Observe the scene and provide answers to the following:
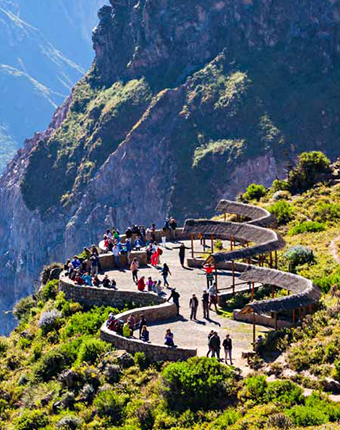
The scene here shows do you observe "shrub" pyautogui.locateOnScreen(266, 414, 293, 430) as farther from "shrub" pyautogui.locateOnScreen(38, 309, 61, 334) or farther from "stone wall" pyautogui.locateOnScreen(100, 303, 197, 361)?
"shrub" pyautogui.locateOnScreen(38, 309, 61, 334)

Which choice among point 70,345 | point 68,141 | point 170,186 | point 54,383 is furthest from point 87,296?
point 68,141

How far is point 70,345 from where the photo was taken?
128 feet

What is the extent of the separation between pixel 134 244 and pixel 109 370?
60.6 feet

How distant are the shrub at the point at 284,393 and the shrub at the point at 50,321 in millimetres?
15690

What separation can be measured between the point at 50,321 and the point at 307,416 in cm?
1850

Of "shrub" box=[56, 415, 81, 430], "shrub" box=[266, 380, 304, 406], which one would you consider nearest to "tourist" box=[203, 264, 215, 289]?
"shrub" box=[56, 415, 81, 430]

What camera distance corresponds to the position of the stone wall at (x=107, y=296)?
41625 mm

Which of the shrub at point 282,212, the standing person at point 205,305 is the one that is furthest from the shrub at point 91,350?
the shrub at point 282,212

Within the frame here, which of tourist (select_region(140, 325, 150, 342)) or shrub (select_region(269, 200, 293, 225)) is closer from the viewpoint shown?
tourist (select_region(140, 325, 150, 342))

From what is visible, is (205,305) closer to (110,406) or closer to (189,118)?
(110,406)

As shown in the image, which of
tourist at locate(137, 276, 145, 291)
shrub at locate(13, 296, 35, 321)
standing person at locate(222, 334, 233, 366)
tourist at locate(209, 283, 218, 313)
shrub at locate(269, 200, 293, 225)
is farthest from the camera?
shrub at locate(13, 296, 35, 321)

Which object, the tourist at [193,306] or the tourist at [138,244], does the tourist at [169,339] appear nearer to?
the tourist at [193,306]

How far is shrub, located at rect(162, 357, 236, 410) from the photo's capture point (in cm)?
3083

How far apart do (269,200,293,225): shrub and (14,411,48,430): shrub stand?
Result: 25.0 meters
